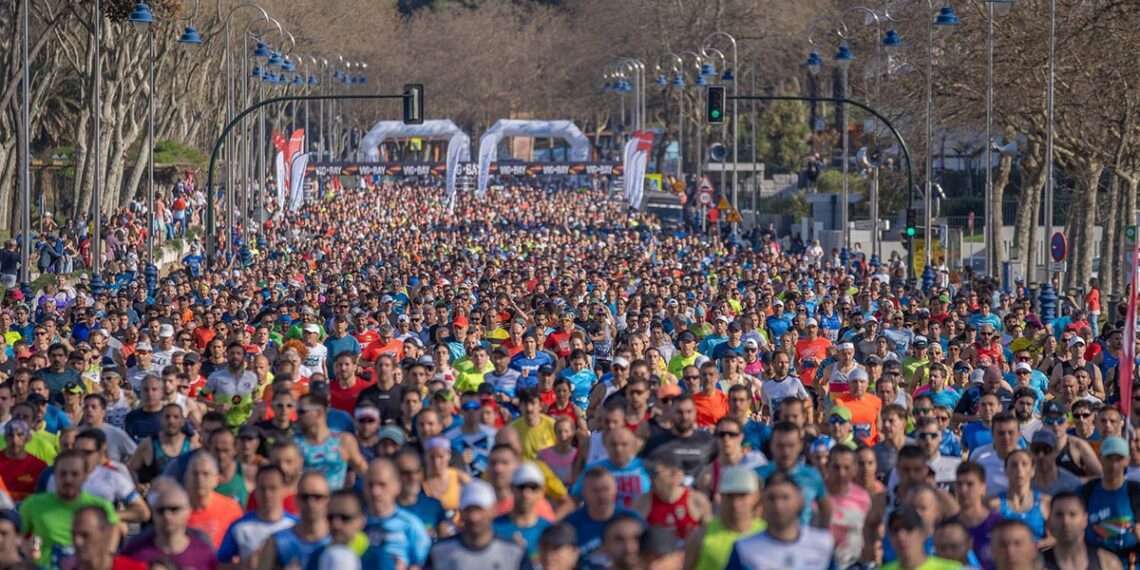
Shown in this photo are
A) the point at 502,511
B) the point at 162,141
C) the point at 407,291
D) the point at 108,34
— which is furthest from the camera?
the point at 162,141

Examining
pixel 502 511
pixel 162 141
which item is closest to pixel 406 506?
pixel 502 511

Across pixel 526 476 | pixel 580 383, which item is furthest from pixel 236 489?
pixel 580 383

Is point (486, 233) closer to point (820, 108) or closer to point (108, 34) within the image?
point (108, 34)

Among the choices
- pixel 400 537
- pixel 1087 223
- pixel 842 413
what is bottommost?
pixel 1087 223

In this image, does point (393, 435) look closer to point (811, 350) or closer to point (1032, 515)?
point (1032, 515)

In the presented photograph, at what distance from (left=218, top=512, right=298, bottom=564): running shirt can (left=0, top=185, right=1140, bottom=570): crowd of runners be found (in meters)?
0.01

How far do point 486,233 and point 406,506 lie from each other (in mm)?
51042

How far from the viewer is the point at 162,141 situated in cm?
6750

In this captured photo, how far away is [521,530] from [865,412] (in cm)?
598

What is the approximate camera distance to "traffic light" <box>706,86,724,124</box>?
41.8 m

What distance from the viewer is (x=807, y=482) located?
1052 centimetres

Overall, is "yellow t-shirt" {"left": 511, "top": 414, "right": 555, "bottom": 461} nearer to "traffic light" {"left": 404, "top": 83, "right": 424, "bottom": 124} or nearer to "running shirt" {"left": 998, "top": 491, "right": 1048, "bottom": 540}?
"running shirt" {"left": 998, "top": 491, "right": 1048, "bottom": 540}

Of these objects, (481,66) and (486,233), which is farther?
(481,66)

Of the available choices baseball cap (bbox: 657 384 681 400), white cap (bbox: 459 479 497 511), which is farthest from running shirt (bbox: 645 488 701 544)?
baseball cap (bbox: 657 384 681 400)
